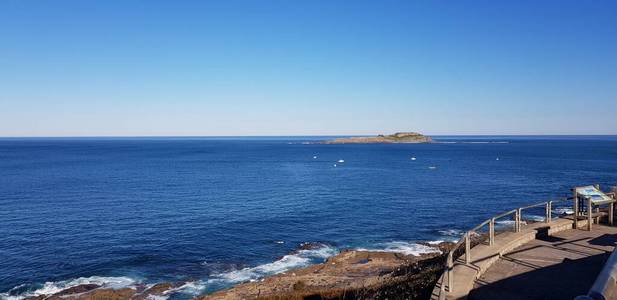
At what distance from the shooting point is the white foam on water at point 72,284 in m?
22.5

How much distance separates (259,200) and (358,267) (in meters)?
26.4

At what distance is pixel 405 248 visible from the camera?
96.9 ft

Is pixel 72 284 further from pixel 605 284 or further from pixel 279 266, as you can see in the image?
pixel 605 284

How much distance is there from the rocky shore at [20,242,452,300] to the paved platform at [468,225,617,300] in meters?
3.87

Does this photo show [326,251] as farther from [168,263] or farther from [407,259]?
[168,263]

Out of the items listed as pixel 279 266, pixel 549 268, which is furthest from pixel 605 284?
pixel 279 266

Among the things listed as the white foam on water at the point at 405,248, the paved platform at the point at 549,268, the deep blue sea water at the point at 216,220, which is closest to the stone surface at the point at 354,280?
the white foam on water at the point at 405,248

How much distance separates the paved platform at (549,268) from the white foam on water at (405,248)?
1370 centimetres

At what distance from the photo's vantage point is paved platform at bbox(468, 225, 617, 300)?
1041 centimetres

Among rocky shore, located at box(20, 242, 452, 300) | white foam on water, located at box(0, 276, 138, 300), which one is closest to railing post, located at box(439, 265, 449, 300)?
rocky shore, located at box(20, 242, 452, 300)

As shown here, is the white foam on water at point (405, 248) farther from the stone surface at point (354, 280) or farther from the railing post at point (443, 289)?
the railing post at point (443, 289)

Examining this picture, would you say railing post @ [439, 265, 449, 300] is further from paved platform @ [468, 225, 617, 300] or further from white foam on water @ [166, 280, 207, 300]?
white foam on water @ [166, 280, 207, 300]

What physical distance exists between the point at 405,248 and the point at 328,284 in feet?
32.9

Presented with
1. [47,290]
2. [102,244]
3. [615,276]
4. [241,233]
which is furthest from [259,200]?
[615,276]
